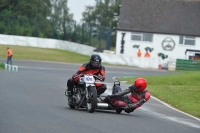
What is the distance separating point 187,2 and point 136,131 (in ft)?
198

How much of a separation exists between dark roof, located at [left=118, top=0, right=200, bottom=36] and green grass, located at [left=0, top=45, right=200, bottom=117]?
25.4 ft

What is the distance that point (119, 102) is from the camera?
49.8 feet

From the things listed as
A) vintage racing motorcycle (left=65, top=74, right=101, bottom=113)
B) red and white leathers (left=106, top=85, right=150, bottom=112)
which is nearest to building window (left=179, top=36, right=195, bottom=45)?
vintage racing motorcycle (left=65, top=74, right=101, bottom=113)

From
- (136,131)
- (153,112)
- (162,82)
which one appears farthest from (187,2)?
(136,131)

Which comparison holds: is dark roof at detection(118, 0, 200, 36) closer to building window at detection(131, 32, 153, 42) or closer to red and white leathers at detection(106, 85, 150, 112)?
building window at detection(131, 32, 153, 42)

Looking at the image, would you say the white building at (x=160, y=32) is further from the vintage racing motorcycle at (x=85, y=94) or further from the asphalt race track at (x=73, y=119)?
the vintage racing motorcycle at (x=85, y=94)

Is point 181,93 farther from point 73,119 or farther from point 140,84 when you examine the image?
point 73,119

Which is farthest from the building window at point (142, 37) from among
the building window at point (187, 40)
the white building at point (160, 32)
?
the building window at point (187, 40)

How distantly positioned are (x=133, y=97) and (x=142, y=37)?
53752 millimetres

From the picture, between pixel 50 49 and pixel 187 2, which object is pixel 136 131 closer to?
pixel 50 49

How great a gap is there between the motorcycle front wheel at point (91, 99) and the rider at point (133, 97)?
577 millimetres

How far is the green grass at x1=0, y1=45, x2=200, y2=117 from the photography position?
2166cm

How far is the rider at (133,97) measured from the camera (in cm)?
1502

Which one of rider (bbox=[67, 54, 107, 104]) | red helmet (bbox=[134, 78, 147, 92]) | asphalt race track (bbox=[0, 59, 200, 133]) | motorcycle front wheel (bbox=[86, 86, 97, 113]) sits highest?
rider (bbox=[67, 54, 107, 104])
